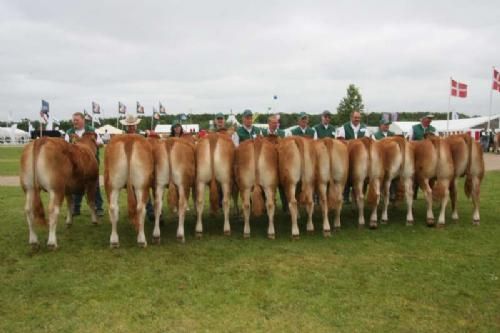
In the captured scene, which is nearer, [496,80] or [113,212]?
[113,212]

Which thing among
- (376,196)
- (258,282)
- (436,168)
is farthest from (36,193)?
(436,168)

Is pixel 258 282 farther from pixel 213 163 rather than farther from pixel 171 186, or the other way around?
pixel 171 186

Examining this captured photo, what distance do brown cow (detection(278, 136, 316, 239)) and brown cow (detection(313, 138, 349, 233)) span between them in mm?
181

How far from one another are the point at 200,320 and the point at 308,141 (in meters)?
4.39

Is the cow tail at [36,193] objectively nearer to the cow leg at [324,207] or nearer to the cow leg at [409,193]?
the cow leg at [324,207]

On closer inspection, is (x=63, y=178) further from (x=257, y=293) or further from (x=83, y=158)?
(x=257, y=293)

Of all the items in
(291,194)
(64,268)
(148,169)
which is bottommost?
(64,268)

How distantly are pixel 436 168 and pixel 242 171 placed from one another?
13.6ft

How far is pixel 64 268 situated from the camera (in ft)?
21.8

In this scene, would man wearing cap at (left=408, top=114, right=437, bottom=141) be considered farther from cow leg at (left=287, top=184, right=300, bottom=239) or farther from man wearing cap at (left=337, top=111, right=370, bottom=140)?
cow leg at (left=287, top=184, right=300, bottom=239)

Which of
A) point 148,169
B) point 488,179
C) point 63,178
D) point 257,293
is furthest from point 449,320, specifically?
point 488,179

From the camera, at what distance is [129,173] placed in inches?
298

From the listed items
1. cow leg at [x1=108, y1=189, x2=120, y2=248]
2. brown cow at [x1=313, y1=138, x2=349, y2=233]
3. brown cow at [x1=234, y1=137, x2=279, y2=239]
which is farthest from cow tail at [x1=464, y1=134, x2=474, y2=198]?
cow leg at [x1=108, y1=189, x2=120, y2=248]

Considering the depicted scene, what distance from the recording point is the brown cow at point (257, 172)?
8094 mm
